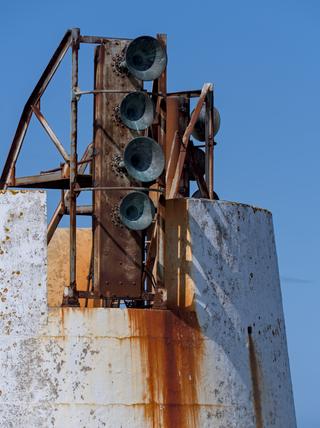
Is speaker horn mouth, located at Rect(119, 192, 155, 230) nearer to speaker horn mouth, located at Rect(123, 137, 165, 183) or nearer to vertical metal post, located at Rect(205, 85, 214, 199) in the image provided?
speaker horn mouth, located at Rect(123, 137, 165, 183)

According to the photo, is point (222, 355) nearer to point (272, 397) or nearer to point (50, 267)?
point (272, 397)

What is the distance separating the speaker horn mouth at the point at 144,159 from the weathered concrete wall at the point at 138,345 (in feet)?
1.90

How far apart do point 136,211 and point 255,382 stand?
296 cm

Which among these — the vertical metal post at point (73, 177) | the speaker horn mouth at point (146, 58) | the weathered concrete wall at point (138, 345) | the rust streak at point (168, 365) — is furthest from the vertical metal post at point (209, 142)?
the rust streak at point (168, 365)

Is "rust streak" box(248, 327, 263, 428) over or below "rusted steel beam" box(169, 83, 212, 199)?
below

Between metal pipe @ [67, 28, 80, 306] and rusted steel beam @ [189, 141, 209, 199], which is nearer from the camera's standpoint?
metal pipe @ [67, 28, 80, 306]

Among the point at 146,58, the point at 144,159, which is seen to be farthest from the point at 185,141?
the point at 146,58

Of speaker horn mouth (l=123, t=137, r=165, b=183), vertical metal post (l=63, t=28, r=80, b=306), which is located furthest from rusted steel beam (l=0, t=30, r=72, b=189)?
speaker horn mouth (l=123, t=137, r=165, b=183)

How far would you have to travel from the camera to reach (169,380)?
65.3ft

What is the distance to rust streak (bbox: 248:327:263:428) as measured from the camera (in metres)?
21.2

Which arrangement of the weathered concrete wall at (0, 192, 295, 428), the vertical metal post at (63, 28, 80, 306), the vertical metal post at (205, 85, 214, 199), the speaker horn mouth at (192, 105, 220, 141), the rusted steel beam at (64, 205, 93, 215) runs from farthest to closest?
the rusted steel beam at (64, 205, 93, 215)
the speaker horn mouth at (192, 105, 220, 141)
the vertical metal post at (205, 85, 214, 199)
the vertical metal post at (63, 28, 80, 306)
the weathered concrete wall at (0, 192, 295, 428)

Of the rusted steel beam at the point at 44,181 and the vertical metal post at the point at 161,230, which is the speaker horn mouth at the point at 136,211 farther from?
the rusted steel beam at the point at 44,181

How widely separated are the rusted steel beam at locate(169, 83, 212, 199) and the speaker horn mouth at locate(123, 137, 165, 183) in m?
0.65

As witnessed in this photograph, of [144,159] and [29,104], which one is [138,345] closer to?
[144,159]
